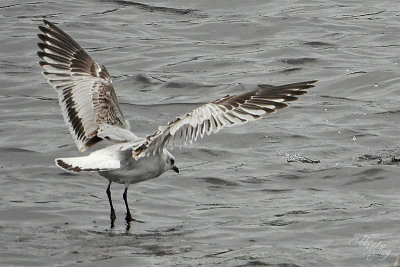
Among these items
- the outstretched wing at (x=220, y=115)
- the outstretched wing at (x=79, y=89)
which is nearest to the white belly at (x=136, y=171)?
the outstretched wing at (x=220, y=115)

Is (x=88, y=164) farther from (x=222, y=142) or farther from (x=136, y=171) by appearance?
(x=222, y=142)

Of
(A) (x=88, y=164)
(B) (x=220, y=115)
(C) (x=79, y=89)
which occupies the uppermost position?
(B) (x=220, y=115)

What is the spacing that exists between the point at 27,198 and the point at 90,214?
2.33 ft

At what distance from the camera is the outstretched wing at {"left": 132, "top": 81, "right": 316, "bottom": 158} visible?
30.1 feet

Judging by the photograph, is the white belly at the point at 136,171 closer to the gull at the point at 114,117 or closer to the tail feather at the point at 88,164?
the gull at the point at 114,117

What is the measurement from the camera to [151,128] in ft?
44.2

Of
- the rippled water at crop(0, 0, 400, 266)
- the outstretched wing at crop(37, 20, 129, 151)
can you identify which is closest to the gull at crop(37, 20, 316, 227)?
the outstretched wing at crop(37, 20, 129, 151)

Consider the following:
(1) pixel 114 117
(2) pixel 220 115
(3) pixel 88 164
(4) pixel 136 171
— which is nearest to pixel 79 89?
(1) pixel 114 117

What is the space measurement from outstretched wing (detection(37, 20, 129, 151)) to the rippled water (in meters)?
0.67

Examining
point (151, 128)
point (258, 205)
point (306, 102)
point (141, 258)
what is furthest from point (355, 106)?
point (141, 258)

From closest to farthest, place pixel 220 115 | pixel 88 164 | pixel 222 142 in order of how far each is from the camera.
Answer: pixel 88 164 < pixel 220 115 < pixel 222 142

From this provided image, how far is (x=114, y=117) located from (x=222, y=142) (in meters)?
2.72

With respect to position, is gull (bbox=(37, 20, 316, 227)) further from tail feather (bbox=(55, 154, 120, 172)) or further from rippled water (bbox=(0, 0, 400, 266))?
rippled water (bbox=(0, 0, 400, 266))

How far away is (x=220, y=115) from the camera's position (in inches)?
369
